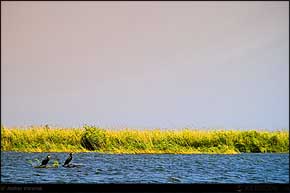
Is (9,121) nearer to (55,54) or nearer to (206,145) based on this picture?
(55,54)

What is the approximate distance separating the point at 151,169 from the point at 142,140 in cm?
23

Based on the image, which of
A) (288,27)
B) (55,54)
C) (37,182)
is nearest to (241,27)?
(288,27)

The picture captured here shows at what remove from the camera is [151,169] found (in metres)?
3.74

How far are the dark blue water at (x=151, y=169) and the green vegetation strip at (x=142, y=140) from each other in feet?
0.18

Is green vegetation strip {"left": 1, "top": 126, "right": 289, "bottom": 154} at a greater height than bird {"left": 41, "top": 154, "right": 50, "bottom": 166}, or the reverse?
green vegetation strip {"left": 1, "top": 126, "right": 289, "bottom": 154}

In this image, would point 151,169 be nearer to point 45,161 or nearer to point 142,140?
point 142,140

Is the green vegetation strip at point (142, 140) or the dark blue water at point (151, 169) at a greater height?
the green vegetation strip at point (142, 140)

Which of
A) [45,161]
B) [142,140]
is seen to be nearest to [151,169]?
[142,140]

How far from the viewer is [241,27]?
3.77m

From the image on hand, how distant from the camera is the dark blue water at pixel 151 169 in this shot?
3.62 metres

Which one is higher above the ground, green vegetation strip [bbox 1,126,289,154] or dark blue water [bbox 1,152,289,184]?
green vegetation strip [bbox 1,126,289,154]

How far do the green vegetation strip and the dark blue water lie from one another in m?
0.06

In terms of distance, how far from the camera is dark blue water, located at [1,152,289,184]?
3.62 meters

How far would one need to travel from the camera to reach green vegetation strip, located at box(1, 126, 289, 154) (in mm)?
3701
